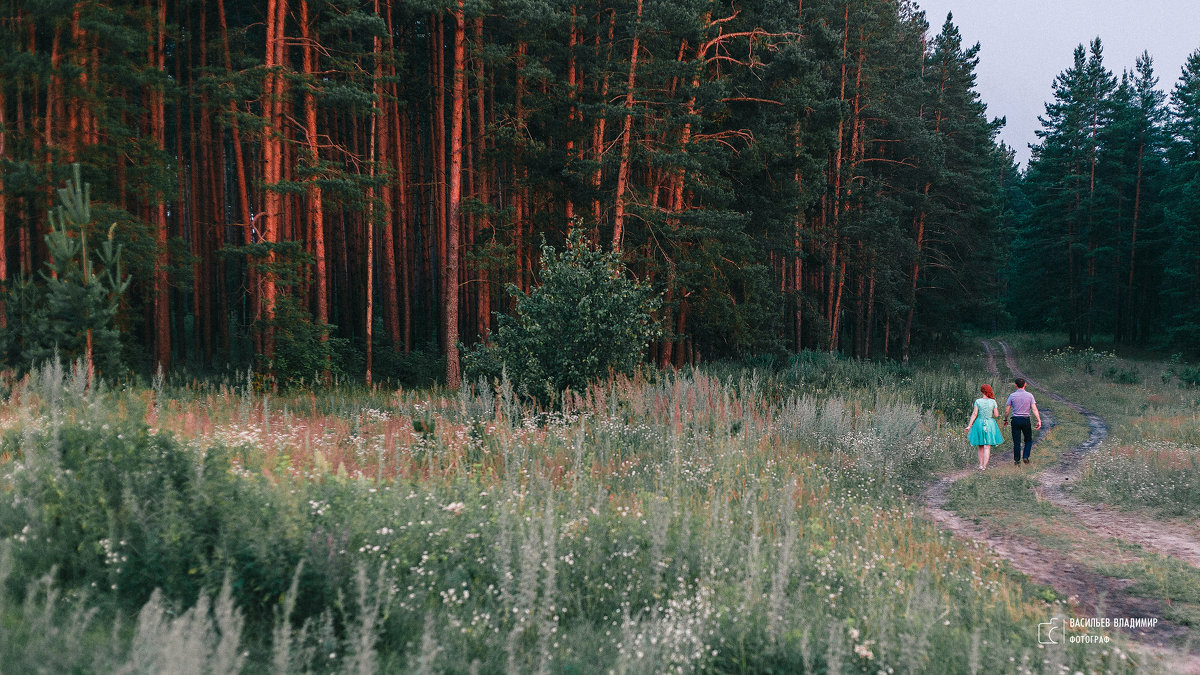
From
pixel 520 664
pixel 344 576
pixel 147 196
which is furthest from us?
pixel 147 196

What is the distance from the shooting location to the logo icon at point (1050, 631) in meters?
4.22

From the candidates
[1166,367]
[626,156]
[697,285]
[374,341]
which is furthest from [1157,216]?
[374,341]

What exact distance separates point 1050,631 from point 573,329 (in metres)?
7.86

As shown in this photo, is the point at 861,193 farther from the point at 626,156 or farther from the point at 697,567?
the point at 697,567

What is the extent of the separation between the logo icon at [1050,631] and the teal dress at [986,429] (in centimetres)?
752

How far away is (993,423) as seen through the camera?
11.1m

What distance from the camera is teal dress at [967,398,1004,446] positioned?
439 inches

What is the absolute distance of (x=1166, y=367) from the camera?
31719 mm

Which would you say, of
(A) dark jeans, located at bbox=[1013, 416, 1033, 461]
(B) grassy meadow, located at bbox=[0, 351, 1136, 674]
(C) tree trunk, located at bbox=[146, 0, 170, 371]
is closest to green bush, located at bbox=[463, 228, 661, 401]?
(B) grassy meadow, located at bbox=[0, 351, 1136, 674]

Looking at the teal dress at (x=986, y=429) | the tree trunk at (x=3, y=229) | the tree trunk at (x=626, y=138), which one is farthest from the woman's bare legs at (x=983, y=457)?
the tree trunk at (x=3, y=229)

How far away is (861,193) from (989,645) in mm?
27332

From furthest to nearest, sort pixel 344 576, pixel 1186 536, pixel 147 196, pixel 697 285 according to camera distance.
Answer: pixel 697 285
pixel 147 196
pixel 1186 536
pixel 344 576

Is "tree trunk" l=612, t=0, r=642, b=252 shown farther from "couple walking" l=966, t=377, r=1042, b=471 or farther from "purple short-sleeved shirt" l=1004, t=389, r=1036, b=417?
"purple short-sleeved shirt" l=1004, t=389, r=1036, b=417

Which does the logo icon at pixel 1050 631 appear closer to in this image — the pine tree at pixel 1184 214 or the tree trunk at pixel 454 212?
the tree trunk at pixel 454 212
